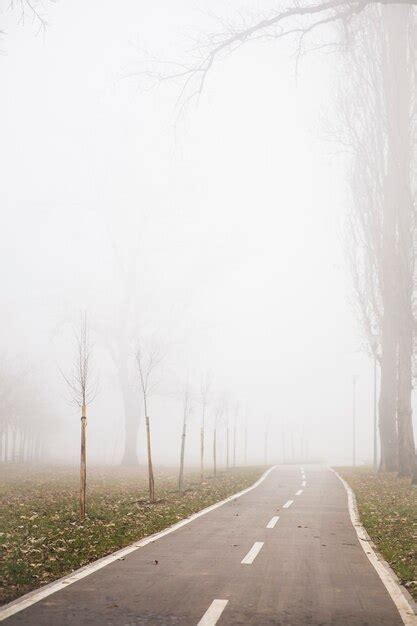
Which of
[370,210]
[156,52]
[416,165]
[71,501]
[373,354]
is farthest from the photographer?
[373,354]

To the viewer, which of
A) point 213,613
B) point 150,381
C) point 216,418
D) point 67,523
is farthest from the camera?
point 150,381

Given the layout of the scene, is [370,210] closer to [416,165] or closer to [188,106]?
[416,165]

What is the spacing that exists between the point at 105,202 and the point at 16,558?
3785 cm

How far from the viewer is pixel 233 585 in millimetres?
7410

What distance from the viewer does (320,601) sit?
269 inches

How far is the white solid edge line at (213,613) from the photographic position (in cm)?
584

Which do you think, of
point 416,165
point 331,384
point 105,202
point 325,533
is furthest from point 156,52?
point 331,384

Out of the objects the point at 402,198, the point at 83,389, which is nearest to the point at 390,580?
the point at 83,389

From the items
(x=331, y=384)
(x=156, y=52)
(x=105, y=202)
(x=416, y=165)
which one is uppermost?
(x=105, y=202)

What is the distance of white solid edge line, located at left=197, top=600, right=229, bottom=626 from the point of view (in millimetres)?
5840

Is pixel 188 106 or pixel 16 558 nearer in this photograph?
pixel 16 558

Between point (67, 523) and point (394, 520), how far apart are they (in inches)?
289

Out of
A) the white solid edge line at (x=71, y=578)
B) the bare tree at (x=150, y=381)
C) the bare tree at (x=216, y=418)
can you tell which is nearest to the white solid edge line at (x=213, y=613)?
the white solid edge line at (x=71, y=578)

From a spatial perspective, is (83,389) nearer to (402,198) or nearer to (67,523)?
(67,523)
